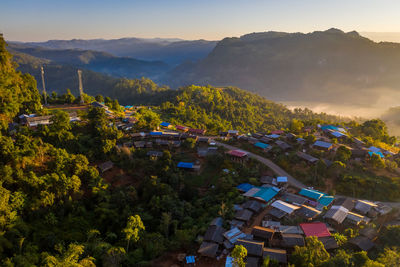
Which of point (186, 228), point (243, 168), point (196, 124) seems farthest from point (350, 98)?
point (186, 228)

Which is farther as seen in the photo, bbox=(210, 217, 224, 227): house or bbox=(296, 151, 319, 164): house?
bbox=(296, 151, 319, 164): house

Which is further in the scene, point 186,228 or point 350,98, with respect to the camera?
point 350,98

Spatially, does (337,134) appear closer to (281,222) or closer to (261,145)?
(261,145)

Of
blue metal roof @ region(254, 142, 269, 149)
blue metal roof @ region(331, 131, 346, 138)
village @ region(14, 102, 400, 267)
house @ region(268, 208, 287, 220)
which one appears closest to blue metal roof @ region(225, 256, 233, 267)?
village @ region(14, 102, 400, 267)

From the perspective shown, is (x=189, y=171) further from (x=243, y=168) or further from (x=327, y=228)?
(x=327, y=228)

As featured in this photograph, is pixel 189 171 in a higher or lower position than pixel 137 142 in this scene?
lower

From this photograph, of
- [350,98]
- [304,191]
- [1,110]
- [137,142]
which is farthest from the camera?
[350,98]

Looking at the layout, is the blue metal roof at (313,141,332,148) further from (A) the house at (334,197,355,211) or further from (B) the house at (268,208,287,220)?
(B) the house at (268,208,287,220)
